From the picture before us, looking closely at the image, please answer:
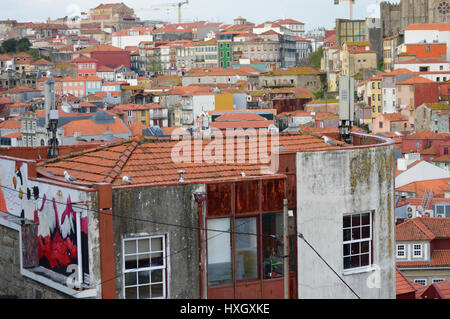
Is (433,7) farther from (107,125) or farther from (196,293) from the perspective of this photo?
(196,293)

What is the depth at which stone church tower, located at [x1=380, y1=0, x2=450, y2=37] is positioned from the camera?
313 feet

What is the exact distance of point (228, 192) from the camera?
8914mm

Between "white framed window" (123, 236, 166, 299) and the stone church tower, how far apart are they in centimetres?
8961

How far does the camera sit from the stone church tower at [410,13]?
9525cm

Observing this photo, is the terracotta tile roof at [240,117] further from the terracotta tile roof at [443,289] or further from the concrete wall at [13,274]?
the concrete wall at [13,274]

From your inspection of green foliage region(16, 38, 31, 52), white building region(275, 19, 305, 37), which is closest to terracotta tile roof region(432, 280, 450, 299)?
green foliage region(16, 38, 31, 52)

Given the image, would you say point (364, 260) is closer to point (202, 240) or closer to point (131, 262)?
point (202, 240)

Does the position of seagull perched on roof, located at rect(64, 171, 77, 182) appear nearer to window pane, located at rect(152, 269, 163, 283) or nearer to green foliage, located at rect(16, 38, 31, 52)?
window pane, located at rect(152, 269, 163, 283)

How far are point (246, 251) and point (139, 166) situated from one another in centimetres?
137

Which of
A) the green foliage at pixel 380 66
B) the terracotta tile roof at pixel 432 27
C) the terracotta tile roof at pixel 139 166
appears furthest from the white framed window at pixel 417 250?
the green foliage at pixel 380 66

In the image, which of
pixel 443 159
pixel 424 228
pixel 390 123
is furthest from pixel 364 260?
pixel 390 123

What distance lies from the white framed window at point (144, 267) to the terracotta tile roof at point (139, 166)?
0.60 m

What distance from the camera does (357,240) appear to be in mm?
9672
